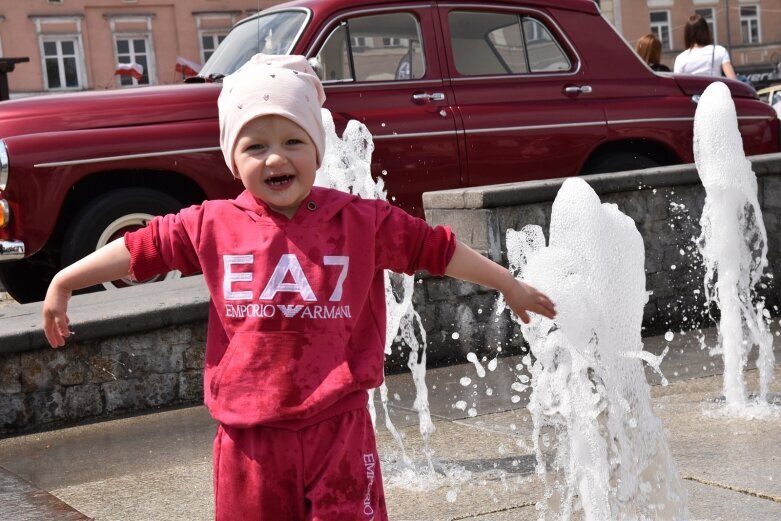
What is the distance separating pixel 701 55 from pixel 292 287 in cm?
826

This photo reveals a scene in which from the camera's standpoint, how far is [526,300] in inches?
106

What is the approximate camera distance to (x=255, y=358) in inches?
99.6

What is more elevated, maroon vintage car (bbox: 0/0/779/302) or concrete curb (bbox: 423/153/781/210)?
maroon vintage car (bbox: 0/0/779/302)

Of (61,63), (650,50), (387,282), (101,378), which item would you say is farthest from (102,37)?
(101,378)

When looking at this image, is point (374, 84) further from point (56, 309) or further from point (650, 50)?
point (56, 309)

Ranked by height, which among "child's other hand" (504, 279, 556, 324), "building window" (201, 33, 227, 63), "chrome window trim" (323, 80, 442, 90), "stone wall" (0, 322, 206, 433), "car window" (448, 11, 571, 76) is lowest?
"stone wall" (0, 322, 206, 433)

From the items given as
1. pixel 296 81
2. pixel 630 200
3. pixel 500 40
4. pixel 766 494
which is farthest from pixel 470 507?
pixel 500 40

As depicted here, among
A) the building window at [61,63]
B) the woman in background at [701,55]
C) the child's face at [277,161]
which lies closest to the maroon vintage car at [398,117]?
the woman in background at [701,55]

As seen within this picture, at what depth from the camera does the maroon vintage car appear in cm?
662

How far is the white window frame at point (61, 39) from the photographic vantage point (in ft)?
153

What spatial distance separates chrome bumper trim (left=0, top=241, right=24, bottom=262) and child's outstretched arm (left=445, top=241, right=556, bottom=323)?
13.9 ft

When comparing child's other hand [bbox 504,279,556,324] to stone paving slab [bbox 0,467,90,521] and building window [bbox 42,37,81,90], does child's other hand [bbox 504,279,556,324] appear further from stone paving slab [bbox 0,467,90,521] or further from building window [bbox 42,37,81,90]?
building window [bbox 42,37,81,90]

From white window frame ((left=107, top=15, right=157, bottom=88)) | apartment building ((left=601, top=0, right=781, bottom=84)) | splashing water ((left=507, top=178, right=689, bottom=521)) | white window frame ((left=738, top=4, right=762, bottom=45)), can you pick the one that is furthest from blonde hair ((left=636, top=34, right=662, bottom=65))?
white window frame ((left=738, top=4, right=762, bottom=45))

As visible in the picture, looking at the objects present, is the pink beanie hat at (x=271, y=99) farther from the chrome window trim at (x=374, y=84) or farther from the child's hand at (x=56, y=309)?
the chrome window trim at (x=374, y=84)
